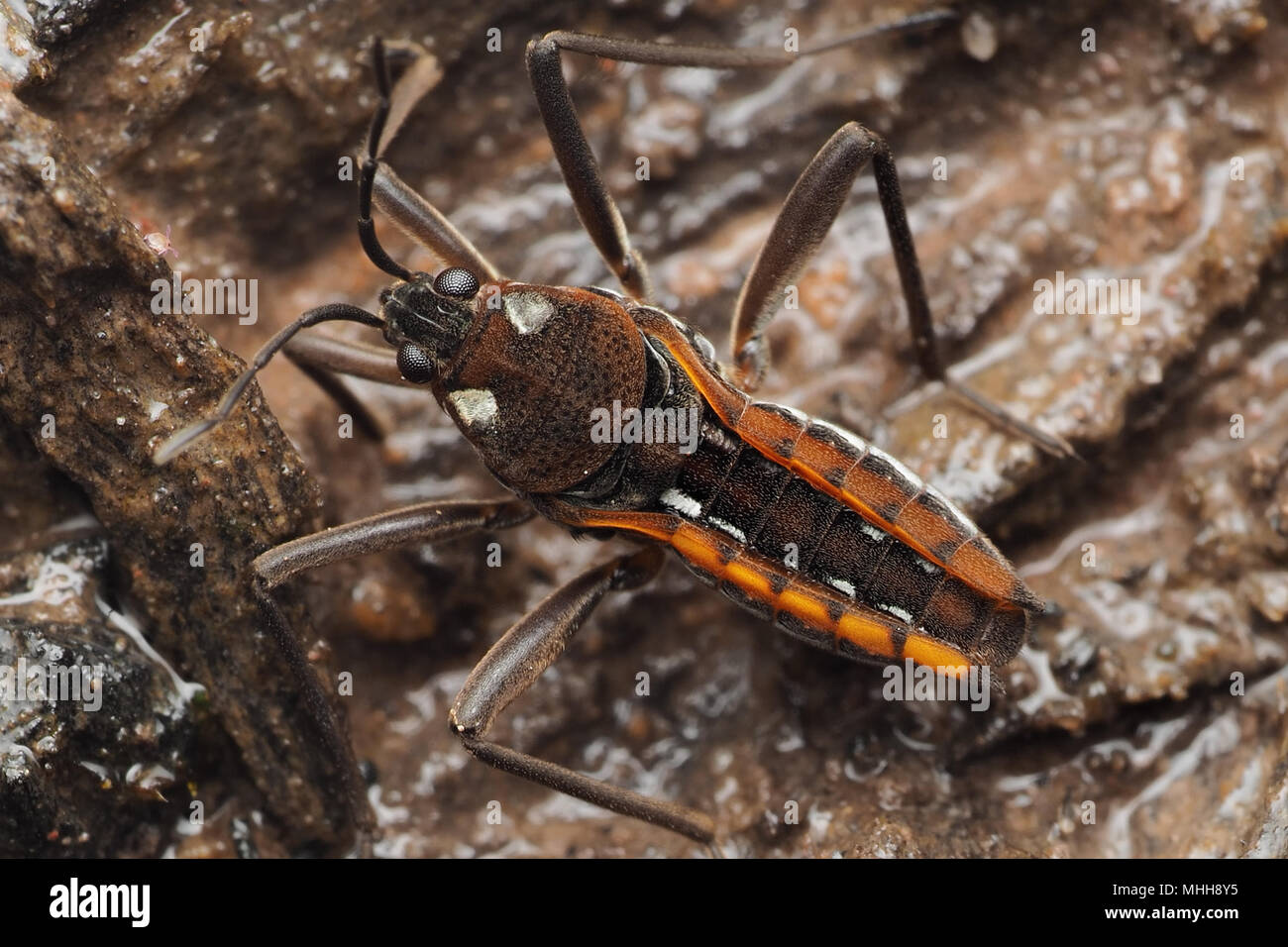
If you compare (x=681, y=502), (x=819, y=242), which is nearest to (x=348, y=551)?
(x=681, y=502)

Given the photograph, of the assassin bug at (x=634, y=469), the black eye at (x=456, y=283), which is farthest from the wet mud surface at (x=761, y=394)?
the black eye at (x=456, y=283)

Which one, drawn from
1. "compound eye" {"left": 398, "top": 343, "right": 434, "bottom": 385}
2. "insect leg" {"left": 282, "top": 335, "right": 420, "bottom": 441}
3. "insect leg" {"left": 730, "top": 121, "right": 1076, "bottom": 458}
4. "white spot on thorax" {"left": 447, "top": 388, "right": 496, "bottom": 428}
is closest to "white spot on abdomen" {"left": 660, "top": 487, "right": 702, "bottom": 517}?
"insect leg" {"left": 730, "top": 121, "right": 1076, "bottom": 458}

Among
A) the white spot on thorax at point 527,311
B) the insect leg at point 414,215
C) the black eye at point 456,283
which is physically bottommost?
the white spot on thorax at point 527,311

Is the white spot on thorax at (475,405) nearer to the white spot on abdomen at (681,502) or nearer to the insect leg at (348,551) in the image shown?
the insect leg at (348,551)

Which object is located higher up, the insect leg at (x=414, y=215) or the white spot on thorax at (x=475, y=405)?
the insect leg at (x=414, y=215)

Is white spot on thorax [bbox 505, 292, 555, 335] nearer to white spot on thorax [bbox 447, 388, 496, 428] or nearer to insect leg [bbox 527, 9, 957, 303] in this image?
white spot on thorax [bbox 447, 388, 496, 428]
